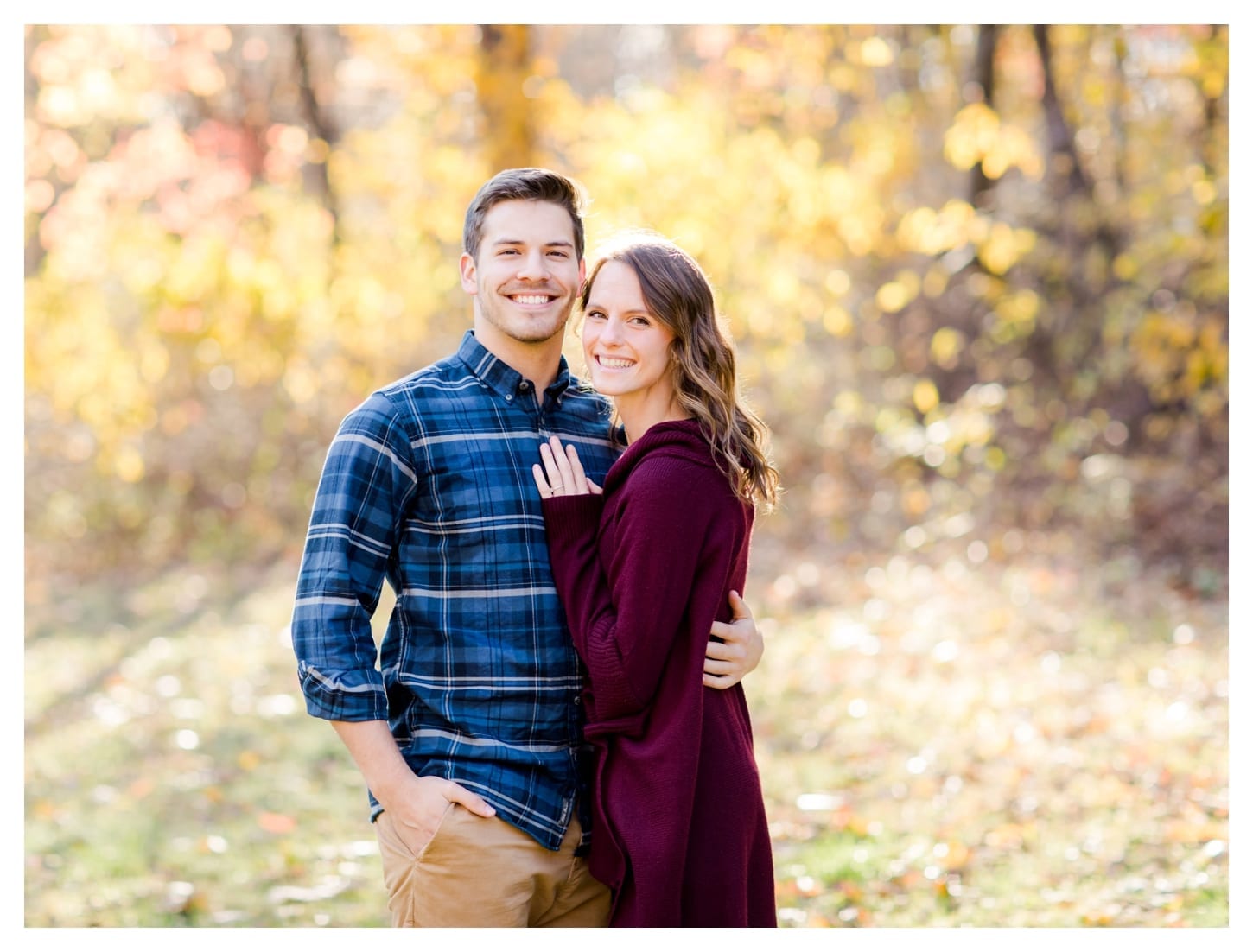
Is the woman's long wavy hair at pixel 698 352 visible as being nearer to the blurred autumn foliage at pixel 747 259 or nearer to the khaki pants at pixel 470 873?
the khaki pants at pixel 470 873

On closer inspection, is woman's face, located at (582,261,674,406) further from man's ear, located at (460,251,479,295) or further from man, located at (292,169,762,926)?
man's ear, located at (460,251,479,295)

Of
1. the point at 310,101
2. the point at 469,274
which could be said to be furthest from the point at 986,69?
the point at 469,274

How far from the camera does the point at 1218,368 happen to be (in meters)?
8.63

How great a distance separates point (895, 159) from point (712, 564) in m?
6.17

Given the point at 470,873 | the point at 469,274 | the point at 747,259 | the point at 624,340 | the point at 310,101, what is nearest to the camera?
the point at 470,873

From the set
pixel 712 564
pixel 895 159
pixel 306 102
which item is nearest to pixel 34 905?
pixel 712 564

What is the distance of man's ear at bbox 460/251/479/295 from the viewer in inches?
116

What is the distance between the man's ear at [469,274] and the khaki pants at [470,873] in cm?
122

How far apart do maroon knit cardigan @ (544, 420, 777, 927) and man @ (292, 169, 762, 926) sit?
91 mm

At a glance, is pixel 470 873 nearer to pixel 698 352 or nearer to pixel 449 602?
pixel 449 602

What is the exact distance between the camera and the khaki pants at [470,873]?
2.57 metres

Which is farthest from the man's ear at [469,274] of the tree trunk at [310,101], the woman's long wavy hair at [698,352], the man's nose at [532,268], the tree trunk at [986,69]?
the tree trunk at [310,101]

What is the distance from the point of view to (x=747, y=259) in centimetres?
830

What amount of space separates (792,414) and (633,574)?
9867 mm
